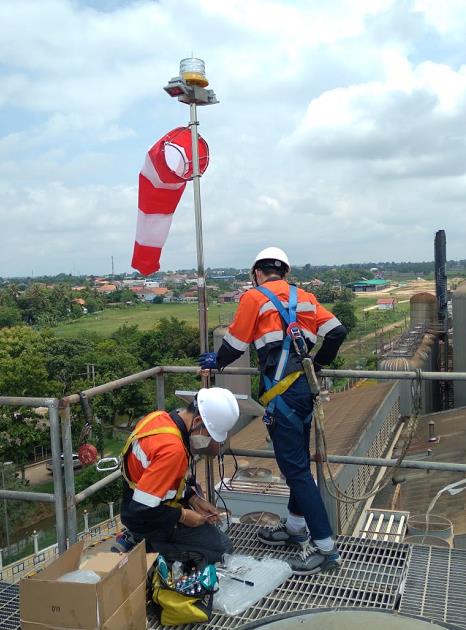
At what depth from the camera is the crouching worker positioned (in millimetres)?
2988

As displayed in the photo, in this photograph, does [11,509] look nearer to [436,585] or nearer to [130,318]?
[436,585]

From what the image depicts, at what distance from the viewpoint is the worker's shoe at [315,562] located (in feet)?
11.8

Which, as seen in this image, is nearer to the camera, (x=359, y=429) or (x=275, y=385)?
(x=275, y=385)

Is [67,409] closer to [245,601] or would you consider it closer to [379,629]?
[245,601]

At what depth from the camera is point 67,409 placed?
3.44m

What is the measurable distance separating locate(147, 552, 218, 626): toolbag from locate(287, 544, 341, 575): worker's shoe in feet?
2.07

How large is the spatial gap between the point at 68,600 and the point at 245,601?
1122mm

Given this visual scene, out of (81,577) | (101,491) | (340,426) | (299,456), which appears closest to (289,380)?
(299,456)

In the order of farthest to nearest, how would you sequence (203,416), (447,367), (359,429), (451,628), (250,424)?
(447,367) < (250,424) < (359,429) < (203,416) < (451,628)

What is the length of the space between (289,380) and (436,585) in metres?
1.46

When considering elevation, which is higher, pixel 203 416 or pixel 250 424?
pixel 203 416

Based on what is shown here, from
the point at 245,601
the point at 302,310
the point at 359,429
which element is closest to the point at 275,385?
the point at 302,310

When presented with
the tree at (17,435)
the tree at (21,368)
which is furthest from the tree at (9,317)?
the tree at (17,435)

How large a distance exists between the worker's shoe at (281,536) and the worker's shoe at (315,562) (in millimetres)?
113
